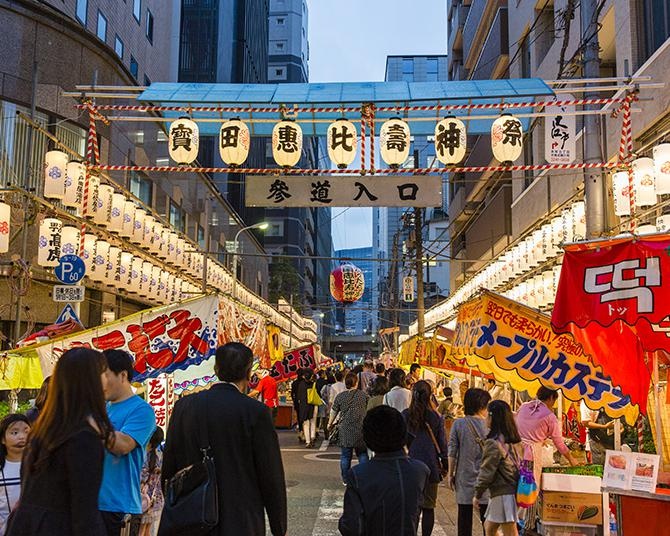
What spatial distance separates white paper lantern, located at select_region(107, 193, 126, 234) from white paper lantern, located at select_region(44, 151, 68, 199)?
2.33 meters

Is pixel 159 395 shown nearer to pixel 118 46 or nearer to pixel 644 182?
pixel 644 182

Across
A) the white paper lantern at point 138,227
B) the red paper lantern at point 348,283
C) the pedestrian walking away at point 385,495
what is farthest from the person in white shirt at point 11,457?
the red paper lantern at point 348,283

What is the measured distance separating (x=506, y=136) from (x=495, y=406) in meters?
8.22

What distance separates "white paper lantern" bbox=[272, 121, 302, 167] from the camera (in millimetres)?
14516

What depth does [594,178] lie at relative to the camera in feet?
38.1

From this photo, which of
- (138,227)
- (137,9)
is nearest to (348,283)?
(138,227)

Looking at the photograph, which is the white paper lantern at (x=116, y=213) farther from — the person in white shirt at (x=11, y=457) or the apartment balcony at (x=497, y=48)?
the apartment balcony at (x=497, y=48)

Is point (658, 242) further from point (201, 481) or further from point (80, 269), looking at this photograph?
point (80, 269)

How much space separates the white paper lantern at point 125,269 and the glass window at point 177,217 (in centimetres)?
1352

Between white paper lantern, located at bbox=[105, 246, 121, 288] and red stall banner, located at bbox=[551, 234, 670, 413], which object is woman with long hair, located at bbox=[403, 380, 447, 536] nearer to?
red stall banner, located at bbox=[551, 234, 670, 413]

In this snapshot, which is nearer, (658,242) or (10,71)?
(658,242)

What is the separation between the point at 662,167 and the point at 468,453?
6343mm

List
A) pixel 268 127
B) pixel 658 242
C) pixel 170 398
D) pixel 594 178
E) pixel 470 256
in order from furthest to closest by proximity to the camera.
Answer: pixel 470 256 < pixel 268 127 < pixel 594 178 < pixel 170 398 < pixel 658 242

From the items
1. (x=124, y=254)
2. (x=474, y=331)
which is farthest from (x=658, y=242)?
(x=124, y=254)
